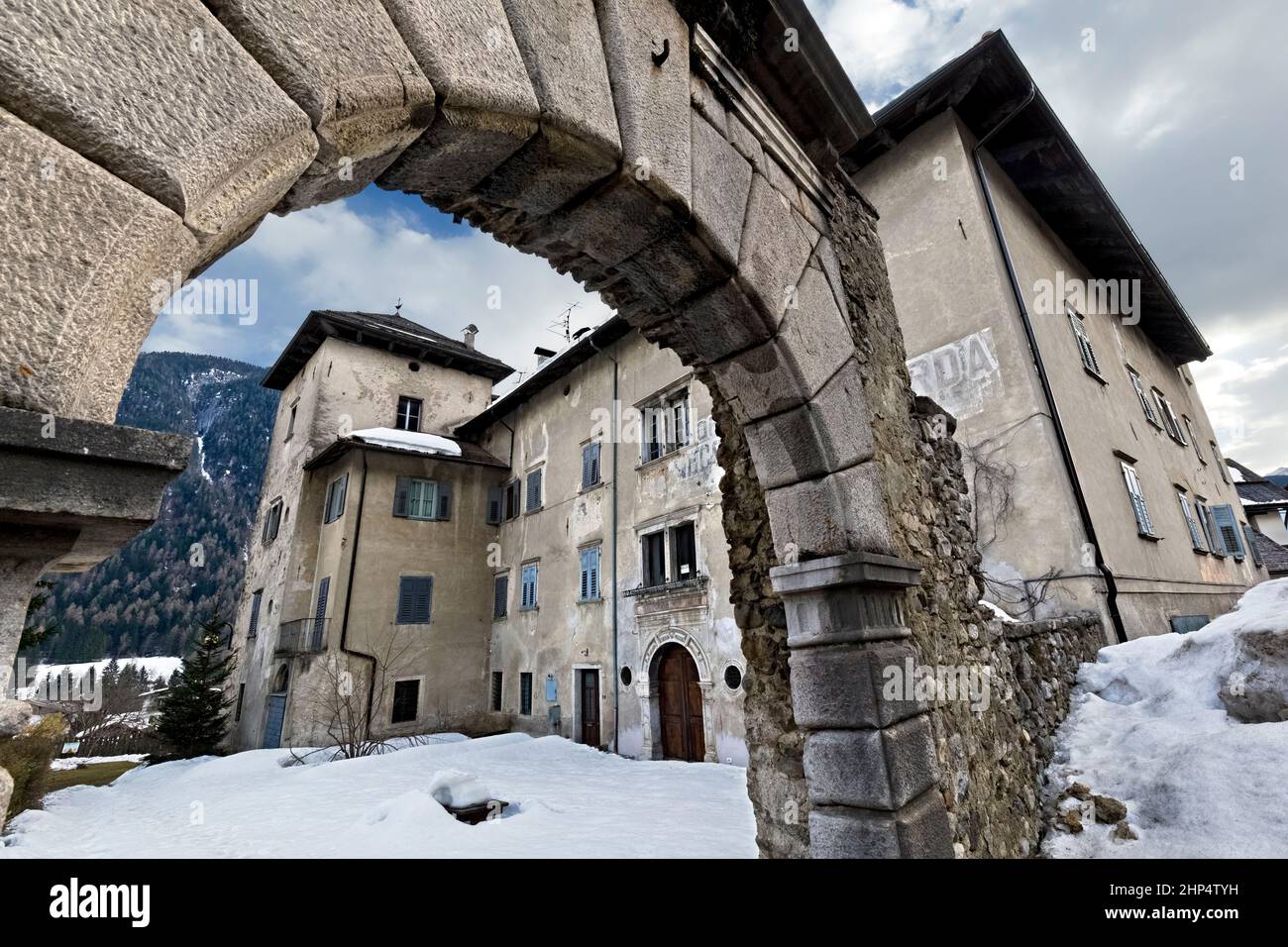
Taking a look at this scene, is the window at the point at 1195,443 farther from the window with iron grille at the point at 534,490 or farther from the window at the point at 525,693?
the window at the point at 525,693

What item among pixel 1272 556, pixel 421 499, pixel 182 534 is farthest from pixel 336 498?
pixel 182 534

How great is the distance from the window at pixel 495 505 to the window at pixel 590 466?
3625mm

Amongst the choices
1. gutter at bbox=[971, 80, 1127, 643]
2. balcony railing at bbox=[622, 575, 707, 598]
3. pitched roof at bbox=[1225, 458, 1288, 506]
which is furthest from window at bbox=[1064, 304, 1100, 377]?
pitched roof at bbox=[1225, 458, 1288, 506]

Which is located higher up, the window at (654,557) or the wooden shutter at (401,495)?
the wooden shutter at (401,495)

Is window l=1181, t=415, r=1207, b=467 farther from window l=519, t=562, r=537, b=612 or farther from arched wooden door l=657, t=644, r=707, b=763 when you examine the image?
window l=519, t=562, r=537, b=612

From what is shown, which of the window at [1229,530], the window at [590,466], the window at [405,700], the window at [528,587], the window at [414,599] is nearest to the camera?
the window at [1229,530]

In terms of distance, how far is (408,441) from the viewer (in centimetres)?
1490

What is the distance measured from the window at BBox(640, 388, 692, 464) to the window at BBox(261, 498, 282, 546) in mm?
10468

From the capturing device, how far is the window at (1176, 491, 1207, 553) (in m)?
10.4

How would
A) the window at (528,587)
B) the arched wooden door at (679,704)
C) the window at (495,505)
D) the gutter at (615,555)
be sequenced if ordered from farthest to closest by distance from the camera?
the window at (495,505), the window at (528,587), the gutter at (615,555), the arched wooden door at (679,704)

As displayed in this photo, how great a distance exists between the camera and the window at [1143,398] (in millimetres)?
11086

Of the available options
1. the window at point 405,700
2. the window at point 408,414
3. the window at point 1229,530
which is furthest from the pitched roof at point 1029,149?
the window at point 405,700
